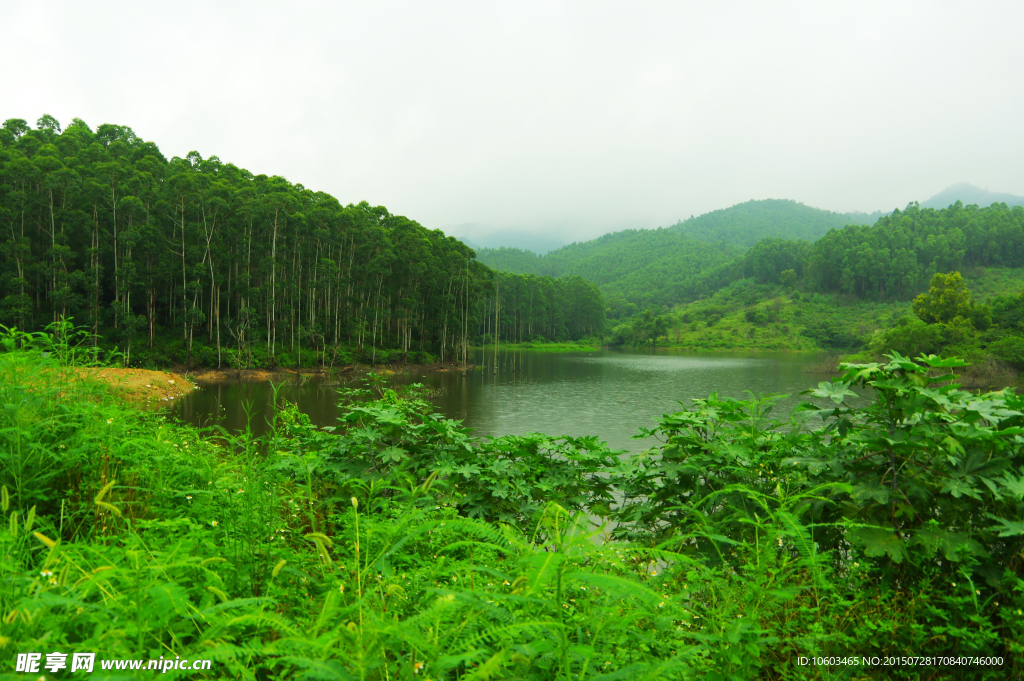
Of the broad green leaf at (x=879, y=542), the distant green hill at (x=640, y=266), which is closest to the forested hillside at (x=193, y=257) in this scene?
the broad green leaf at (x=879, y=542)

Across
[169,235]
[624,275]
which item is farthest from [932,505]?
[624,275]

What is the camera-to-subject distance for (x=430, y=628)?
111 centimetres

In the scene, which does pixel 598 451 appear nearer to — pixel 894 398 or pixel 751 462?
pixel 751 462

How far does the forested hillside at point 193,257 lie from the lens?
1006 inches

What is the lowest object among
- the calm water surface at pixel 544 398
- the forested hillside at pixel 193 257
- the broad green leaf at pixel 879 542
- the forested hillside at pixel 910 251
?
the calm water surface at pixel 544 398

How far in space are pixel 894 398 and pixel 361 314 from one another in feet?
125

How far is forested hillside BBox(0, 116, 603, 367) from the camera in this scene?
83.9 ft

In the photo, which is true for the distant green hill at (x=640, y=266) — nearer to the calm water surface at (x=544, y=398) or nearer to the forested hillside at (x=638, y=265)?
the forested hillside at (x=638, y=265)

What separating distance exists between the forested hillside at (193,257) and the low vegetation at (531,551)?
27.5 metres

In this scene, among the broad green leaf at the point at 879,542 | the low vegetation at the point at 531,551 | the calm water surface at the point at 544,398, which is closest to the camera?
the low vegetation at the point at 531,551

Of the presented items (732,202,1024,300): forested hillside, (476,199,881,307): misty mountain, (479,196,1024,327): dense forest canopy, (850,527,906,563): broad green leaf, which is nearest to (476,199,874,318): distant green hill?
(476,199,881,307): misty mountain

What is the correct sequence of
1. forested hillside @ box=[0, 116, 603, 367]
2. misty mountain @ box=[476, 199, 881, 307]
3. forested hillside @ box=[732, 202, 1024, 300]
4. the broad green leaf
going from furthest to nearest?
misty mountain @ box=[476, 199, 881, 307]
forested hillside @ box=[732, 202, 1024, 300]
forested hillside @ box=[0, 116, 603, 367]
the broad green leaf

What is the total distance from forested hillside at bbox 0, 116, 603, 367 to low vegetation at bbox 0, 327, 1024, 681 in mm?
27509

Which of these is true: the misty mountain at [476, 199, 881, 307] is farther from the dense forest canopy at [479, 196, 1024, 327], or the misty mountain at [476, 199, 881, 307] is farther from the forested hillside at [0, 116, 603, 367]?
the forested hillside at [0, 116, 603, 367]
